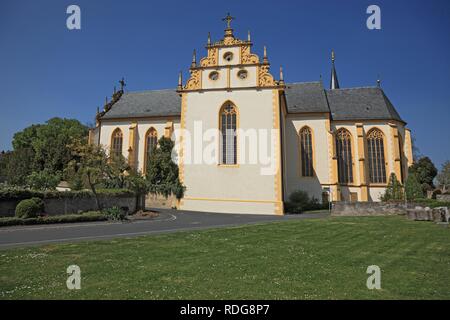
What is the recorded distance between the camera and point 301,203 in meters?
30.2

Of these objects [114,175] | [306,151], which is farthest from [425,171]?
[114,175]

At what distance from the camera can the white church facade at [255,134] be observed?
88.4ft

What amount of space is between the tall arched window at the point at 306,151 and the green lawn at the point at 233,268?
23.0 meters

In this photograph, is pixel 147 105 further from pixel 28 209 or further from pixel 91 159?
pixel 28 209

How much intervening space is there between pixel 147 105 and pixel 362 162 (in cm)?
3077

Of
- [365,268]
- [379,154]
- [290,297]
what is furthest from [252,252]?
[379,154]

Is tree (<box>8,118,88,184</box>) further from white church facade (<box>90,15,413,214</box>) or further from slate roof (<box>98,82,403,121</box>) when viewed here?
slate roof (<box>98,82,403,121</box>)

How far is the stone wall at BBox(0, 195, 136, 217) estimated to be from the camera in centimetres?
1756

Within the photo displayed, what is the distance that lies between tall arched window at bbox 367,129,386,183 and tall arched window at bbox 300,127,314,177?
7.62 metres

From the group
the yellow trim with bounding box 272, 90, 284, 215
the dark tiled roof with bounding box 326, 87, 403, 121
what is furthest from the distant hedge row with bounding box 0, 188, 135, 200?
the dark tiled roof with bounding box 326, 87, 403, 121

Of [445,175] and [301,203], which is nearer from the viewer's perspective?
[301,203]

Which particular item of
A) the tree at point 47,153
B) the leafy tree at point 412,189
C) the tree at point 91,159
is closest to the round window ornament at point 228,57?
the tree at point 91,159
